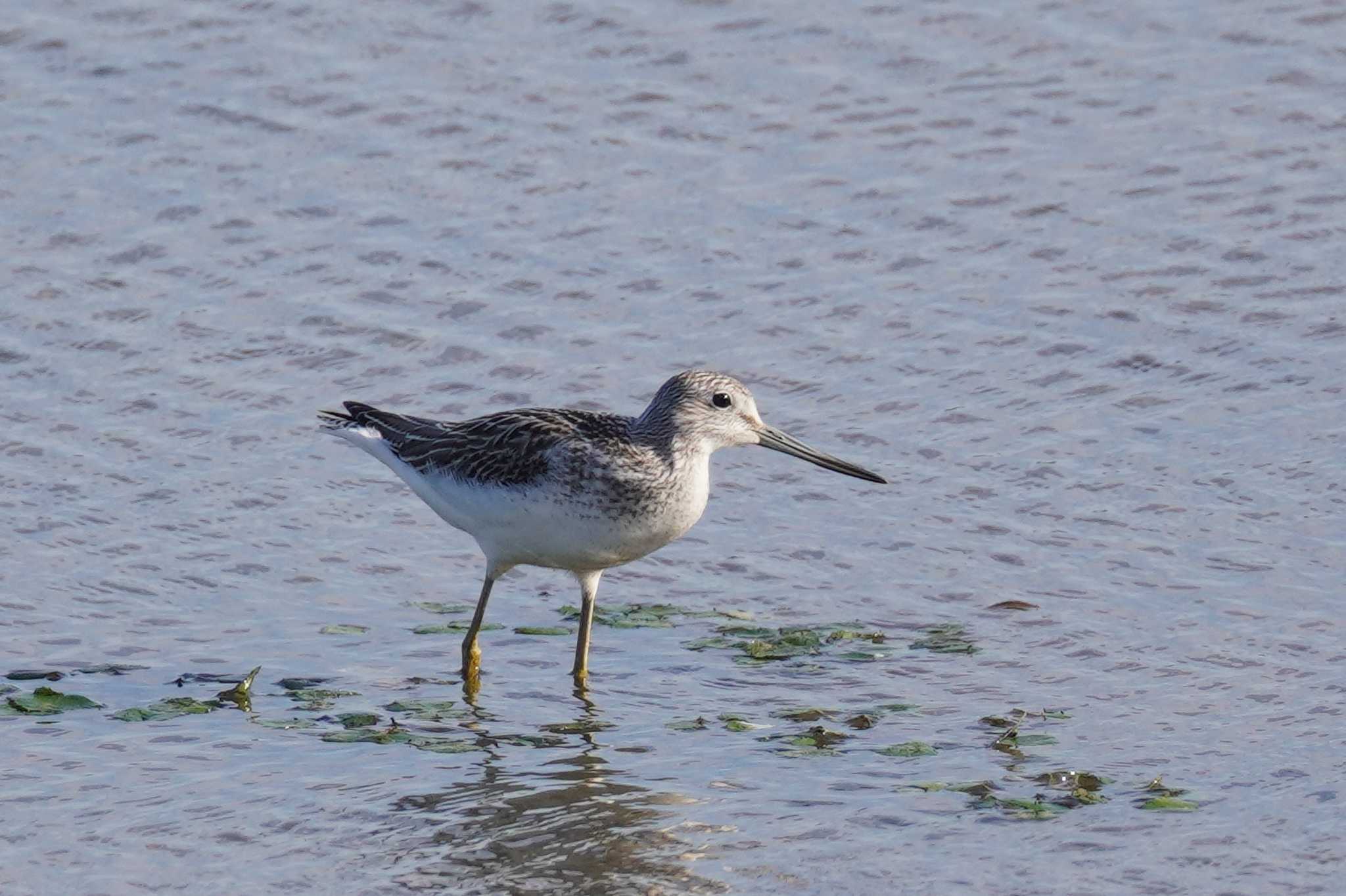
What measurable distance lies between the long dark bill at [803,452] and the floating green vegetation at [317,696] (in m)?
2.47

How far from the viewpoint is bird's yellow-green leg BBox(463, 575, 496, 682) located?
34.3ft

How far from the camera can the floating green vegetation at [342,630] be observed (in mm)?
10781

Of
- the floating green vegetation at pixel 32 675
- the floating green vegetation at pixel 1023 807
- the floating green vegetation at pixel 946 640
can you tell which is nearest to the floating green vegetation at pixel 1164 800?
the floating green vegetation at pixel 1023 807

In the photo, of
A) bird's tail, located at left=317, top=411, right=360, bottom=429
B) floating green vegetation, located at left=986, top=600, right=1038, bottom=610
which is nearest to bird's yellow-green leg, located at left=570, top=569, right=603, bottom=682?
bird's tail, located at left=317, top=411, right=360, bottom=429

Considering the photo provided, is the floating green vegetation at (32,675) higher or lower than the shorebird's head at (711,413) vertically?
lower

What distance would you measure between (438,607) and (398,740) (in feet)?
6.20

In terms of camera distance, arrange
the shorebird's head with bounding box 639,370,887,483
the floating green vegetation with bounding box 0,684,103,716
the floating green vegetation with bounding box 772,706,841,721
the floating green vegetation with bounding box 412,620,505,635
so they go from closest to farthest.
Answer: the floating green vegetation with bounding box 0,684,103,716 < the floating green vegetation with bounding box 772,706,841,721 < the shorebird's head with bounding box 639,370,887,483 < the floating green vegetation with bounding box 412,620,505,635

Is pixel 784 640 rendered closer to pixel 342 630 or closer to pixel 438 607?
pixel 438 607

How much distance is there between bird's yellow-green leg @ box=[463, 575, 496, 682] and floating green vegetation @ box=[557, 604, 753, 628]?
2.21ft

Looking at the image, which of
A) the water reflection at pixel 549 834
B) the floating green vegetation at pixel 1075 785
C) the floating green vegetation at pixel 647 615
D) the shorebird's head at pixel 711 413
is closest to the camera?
the water reflection at pixel 549 834

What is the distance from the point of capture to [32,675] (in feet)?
32.8

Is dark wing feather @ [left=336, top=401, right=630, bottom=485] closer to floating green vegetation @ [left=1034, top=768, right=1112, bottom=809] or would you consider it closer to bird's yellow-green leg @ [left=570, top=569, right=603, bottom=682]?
bird's yellow-green leg @ [left=570, top=569, right=603, bottom=682]


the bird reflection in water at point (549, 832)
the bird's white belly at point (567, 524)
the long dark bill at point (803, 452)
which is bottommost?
the bird reflection in water at point (549, 832)

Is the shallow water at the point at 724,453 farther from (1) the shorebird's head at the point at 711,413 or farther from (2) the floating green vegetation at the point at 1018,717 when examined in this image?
(1) the shorebird's head at the point at 711,413
